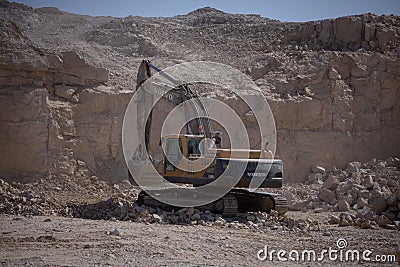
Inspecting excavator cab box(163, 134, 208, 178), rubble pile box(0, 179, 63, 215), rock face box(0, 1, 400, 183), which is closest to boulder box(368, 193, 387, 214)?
rock face box(0, 1, 400, 183)

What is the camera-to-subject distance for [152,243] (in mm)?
8016

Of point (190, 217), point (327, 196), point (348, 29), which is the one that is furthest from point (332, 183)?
point (348, 29)

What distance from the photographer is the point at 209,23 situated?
27.5 m

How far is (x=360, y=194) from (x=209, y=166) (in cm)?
475

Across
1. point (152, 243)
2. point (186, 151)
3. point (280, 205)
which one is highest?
point (186, 151)

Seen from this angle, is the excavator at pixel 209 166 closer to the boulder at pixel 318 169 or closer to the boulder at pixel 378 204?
the boulder at pixel 378 204

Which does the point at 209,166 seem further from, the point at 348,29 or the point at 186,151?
the point at 348,29

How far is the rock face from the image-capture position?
15516 millimetres

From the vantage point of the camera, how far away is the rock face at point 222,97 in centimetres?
1552

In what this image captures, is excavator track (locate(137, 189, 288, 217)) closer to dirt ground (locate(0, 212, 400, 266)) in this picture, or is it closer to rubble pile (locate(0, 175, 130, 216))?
dirt ground (locate(0, 212, 400, 266))

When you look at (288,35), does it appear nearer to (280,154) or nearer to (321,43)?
(321,43)

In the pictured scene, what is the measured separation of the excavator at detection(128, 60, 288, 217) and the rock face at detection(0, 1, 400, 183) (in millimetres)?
3216

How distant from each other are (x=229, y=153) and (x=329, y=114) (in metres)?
8.22

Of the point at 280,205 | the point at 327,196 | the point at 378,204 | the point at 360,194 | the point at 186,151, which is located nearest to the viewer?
the point at 186,151
